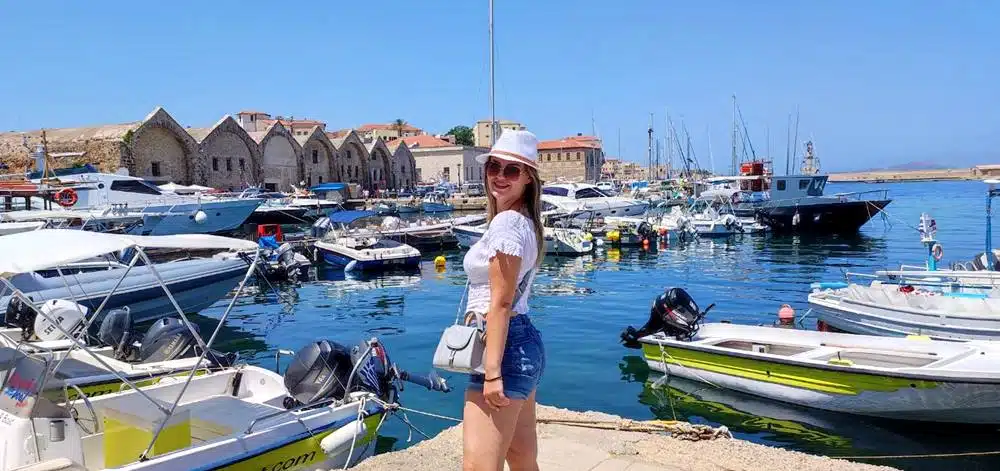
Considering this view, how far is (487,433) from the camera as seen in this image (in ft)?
10.1

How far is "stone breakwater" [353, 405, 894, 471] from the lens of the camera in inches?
223

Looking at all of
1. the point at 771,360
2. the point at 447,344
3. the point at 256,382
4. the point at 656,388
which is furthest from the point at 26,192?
the point at 447,344

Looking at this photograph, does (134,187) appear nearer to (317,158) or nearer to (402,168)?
(317,158)

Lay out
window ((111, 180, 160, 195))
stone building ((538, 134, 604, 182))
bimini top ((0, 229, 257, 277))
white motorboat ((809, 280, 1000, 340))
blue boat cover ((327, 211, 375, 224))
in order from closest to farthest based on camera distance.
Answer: bimini top ((0, 229, 257, 277)) → white motorboat ((809, 280, 1000, 340)) → window ((111, 180, 160, 195)) → blue boat cover ((327, 211, 375, 224)) → stone building ((538, 134, 604, 182))

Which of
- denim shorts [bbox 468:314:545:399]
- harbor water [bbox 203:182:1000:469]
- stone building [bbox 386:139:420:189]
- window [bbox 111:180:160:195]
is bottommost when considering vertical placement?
harbor water [bbox 203:182:1000:469]

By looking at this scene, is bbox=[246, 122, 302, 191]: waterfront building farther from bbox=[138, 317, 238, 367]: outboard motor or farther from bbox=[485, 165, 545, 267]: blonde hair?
bbox=[485, 165, 545, 267]: blonde hair

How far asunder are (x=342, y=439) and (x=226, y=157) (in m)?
55.7

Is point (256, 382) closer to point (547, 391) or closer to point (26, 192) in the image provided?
point (547, 391)

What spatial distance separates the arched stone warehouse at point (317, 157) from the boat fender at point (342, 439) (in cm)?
6210

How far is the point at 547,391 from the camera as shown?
10.9 meters

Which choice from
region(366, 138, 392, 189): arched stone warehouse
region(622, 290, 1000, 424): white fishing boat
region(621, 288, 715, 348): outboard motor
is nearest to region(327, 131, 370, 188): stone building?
region(366, 138, 392, 189): arched stone warehouse

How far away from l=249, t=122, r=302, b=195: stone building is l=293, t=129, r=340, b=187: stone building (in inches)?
32.0

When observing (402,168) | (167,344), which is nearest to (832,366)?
(167,344)

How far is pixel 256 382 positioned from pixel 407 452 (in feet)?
9.13
